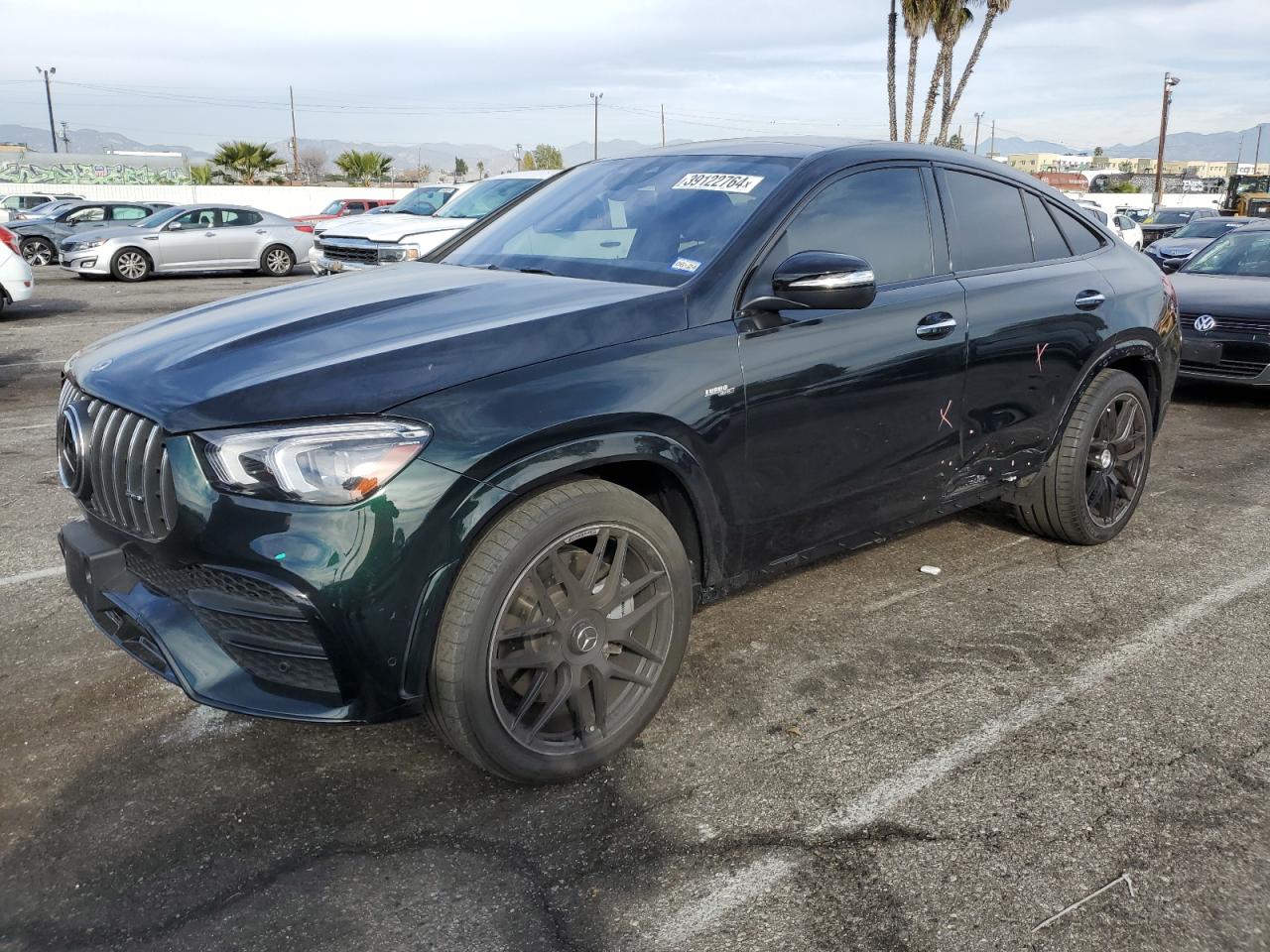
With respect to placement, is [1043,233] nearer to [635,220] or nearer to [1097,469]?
[1097,469]

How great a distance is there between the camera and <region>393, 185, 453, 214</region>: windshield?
51.1ft

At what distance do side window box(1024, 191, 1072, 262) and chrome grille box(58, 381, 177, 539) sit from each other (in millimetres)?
3553

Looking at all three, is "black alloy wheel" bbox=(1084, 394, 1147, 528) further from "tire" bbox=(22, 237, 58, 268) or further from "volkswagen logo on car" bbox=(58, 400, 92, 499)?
"tire" bbox=(22, 237, 58, 268)

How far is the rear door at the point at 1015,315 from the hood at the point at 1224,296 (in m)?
4.13

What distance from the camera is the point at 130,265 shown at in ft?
64.3

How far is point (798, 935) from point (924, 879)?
1.28ft

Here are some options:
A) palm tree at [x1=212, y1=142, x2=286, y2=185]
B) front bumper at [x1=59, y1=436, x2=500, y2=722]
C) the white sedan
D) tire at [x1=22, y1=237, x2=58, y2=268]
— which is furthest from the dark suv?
palm tree at [x1=212, y1=142, x2=286, y2=185]

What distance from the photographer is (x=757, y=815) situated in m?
2.83

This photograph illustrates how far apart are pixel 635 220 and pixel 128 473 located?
186 centimetres

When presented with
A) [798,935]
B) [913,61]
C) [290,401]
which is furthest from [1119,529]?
[913,61]

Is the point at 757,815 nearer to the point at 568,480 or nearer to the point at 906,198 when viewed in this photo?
the point at 568,480

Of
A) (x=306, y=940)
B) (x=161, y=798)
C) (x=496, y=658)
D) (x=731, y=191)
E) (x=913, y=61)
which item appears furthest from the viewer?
(x=913, y=61)

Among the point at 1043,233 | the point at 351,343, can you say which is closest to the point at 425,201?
the point at 1043,233

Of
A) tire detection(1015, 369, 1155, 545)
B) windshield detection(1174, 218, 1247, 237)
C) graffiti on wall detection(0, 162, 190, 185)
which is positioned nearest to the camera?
tire detection(1015, 369, 1155, 545)
